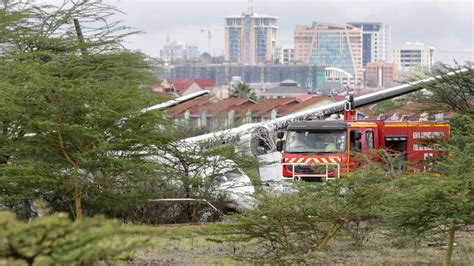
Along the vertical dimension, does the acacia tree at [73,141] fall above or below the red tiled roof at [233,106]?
above

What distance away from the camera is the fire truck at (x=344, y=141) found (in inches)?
1275

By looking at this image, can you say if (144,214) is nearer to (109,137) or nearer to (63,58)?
(109,137)

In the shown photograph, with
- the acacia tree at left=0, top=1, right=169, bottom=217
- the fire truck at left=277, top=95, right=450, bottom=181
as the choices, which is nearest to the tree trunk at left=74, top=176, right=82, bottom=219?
the acacia tree at left=0, top=1, right=169, bottom=217

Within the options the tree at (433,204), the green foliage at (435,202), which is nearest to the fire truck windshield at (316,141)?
the green foliage at (435,202)

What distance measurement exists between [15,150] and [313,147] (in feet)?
37.7

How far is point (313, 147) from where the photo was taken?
33031 mm

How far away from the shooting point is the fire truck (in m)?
32.4

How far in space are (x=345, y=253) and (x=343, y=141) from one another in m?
13.0

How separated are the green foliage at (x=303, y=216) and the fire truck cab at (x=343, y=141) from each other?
12.0 m

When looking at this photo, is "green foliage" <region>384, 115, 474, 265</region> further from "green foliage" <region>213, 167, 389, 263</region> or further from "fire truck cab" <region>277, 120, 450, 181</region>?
"fire truck cab" <region>277, 120, 450, 181</region>

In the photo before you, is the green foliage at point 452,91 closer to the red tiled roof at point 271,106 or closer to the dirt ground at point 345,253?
the dirt ground at point 345,253

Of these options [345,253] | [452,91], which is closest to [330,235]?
[345,253]

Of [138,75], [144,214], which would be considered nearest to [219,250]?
[144,214]

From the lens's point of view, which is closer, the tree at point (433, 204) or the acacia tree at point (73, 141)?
the tree at point (433, 204)
